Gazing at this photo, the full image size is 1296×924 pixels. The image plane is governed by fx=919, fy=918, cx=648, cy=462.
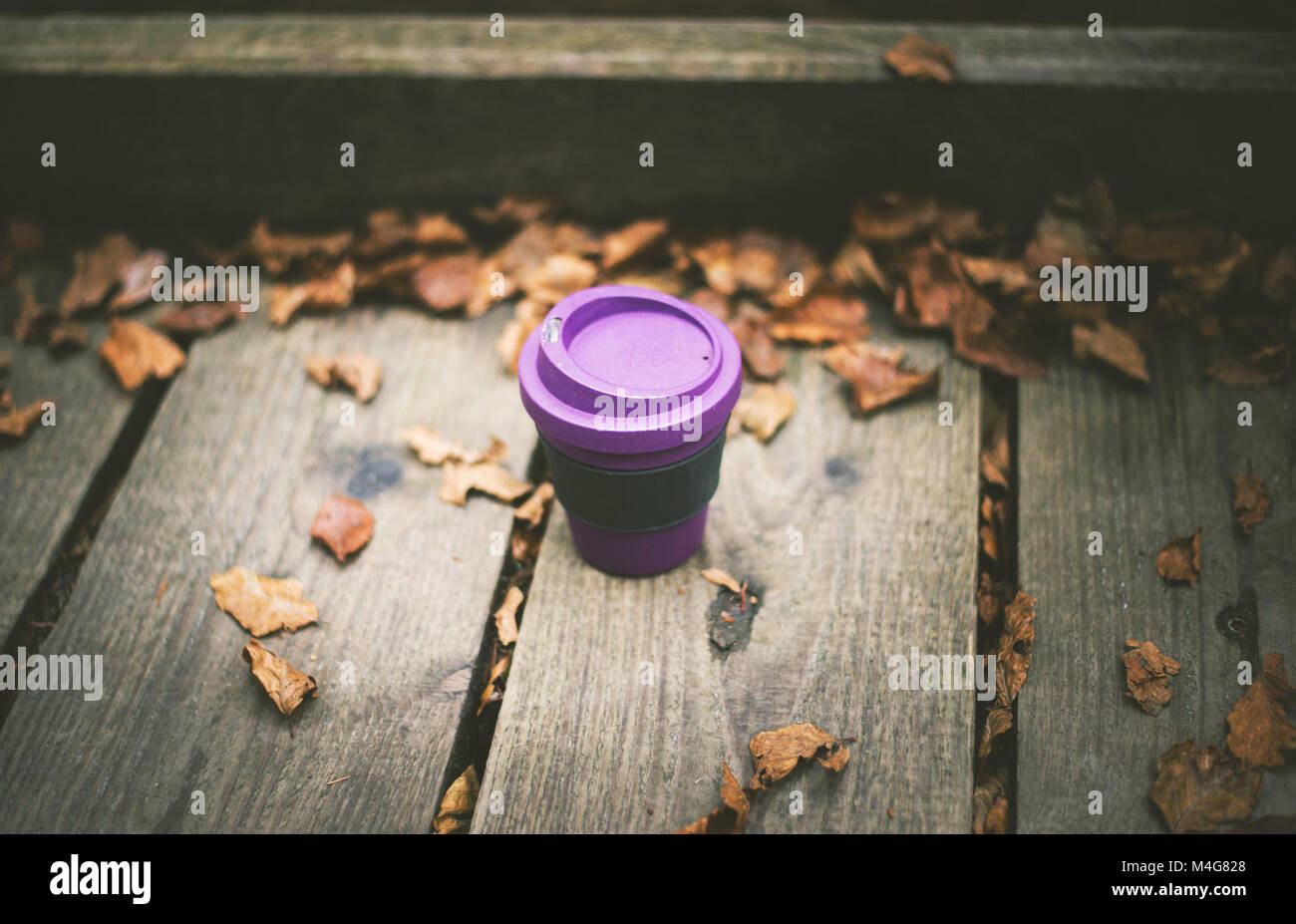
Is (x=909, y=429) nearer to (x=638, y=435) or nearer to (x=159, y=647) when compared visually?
(x=638, y=435)

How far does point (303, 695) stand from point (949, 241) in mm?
1730

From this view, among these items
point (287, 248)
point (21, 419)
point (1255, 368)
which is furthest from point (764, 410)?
point (21, 419)

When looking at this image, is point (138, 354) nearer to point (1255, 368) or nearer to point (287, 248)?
point (287, 248)

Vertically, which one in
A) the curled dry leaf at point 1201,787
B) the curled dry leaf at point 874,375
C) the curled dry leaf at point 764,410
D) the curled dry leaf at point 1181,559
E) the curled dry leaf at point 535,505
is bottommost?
the curled dry leaf at point 1201,787

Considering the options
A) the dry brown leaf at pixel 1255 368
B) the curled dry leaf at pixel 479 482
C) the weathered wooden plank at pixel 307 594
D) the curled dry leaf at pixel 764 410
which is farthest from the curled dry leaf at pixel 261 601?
the dry brown leaf at pixel 1255 368

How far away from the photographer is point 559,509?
6.25 ft

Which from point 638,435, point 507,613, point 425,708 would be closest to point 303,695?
point 425,708

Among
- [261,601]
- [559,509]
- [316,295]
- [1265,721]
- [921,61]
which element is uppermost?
[921,61]

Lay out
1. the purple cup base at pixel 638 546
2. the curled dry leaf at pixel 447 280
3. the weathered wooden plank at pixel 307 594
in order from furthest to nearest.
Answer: the curled dry leaf at pixel 447 280, the purple cup base at pixel 638 546, the weathered wooden plank at pixel 307 594

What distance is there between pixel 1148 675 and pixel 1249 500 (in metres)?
0.47

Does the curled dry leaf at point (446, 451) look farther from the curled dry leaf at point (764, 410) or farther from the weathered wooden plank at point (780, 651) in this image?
the curled dry leaf at point (764, 410)

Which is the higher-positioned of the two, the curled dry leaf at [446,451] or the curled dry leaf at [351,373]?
the curled dry leaf at [351,373]

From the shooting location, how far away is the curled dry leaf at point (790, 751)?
1529 millimetres

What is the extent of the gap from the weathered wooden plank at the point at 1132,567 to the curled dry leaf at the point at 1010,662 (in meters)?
0.02
